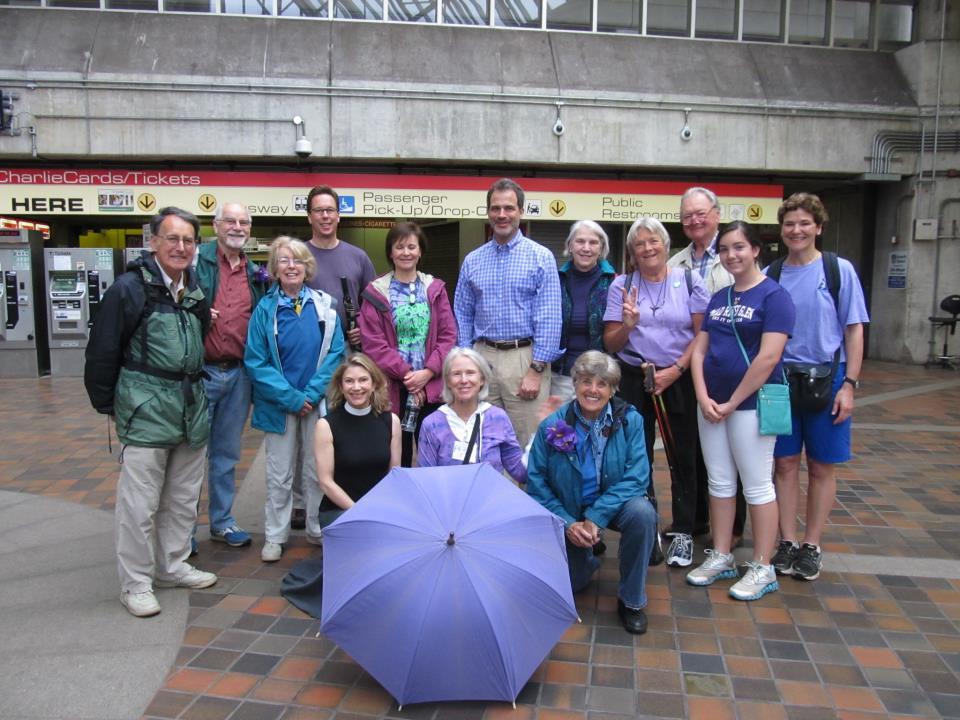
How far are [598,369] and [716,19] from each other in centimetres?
1208

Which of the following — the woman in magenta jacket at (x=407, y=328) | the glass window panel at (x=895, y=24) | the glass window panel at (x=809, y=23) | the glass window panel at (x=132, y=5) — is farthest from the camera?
the glass window panel at (x=895, y=24)

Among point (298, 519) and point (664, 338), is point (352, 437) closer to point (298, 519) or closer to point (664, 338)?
Answer: point (298, 519)

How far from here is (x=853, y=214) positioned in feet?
46.6

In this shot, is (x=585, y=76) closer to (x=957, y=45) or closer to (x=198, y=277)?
(x=957, y=45)

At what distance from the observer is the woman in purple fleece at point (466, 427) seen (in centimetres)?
356

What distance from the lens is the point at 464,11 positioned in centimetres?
1234

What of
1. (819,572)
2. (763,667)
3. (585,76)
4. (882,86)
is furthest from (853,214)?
(763,667)

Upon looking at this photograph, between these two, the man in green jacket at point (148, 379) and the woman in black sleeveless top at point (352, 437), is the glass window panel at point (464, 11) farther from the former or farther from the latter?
the woman in black sleeveless top at point (352, 437)

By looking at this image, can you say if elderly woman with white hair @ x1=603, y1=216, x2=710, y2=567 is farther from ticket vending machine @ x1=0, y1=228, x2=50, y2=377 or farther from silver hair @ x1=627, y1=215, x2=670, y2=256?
ticket vending machine @ x1=0, y1=228, x2=50, y2=377

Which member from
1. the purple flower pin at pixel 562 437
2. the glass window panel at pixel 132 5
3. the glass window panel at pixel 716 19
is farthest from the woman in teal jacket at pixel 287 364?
the glass window panel at pixel 716 19

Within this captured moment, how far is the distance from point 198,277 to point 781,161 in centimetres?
1076

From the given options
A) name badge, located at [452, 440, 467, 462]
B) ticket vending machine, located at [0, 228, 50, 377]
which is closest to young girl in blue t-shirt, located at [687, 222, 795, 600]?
name badge, located at [452, 440, 467, 462]


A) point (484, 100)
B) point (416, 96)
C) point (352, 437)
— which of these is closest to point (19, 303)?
point (416, 96)

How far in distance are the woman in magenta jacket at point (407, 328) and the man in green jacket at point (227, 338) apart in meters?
0.67
